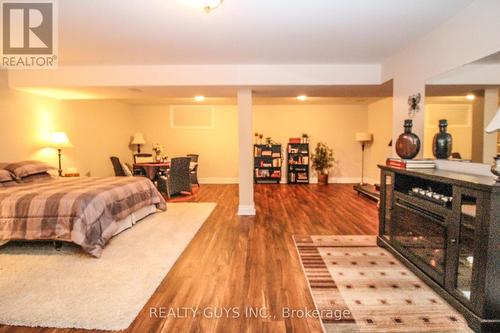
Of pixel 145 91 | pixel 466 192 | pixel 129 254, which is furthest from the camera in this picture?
pixel 145 91

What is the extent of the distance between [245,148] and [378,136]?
470 cm

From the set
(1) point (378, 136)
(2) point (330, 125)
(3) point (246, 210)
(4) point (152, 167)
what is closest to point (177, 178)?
(4) point (152, 167)

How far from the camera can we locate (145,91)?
4.73m

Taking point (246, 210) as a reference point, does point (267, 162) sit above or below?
above

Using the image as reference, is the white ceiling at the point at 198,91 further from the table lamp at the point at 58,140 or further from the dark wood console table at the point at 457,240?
the dark wood console table at the point at 457,240

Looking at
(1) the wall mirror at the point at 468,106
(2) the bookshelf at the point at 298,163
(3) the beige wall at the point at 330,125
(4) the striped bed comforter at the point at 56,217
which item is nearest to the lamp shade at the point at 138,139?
(3) the beige wall at the point at 330,125

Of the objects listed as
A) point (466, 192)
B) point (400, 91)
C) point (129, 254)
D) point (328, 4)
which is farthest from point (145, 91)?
point (466, 192)

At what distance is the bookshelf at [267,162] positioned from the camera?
815 centimetres

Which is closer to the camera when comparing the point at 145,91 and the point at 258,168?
the point at 145,91

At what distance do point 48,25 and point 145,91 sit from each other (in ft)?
6.62

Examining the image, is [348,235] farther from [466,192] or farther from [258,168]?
[258,168]

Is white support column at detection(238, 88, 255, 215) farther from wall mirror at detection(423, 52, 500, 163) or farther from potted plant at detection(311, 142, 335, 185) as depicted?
potted plant at detection(311, 142, 335, 185)

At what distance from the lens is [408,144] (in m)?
2.82

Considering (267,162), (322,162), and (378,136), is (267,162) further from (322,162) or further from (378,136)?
(378,136)
